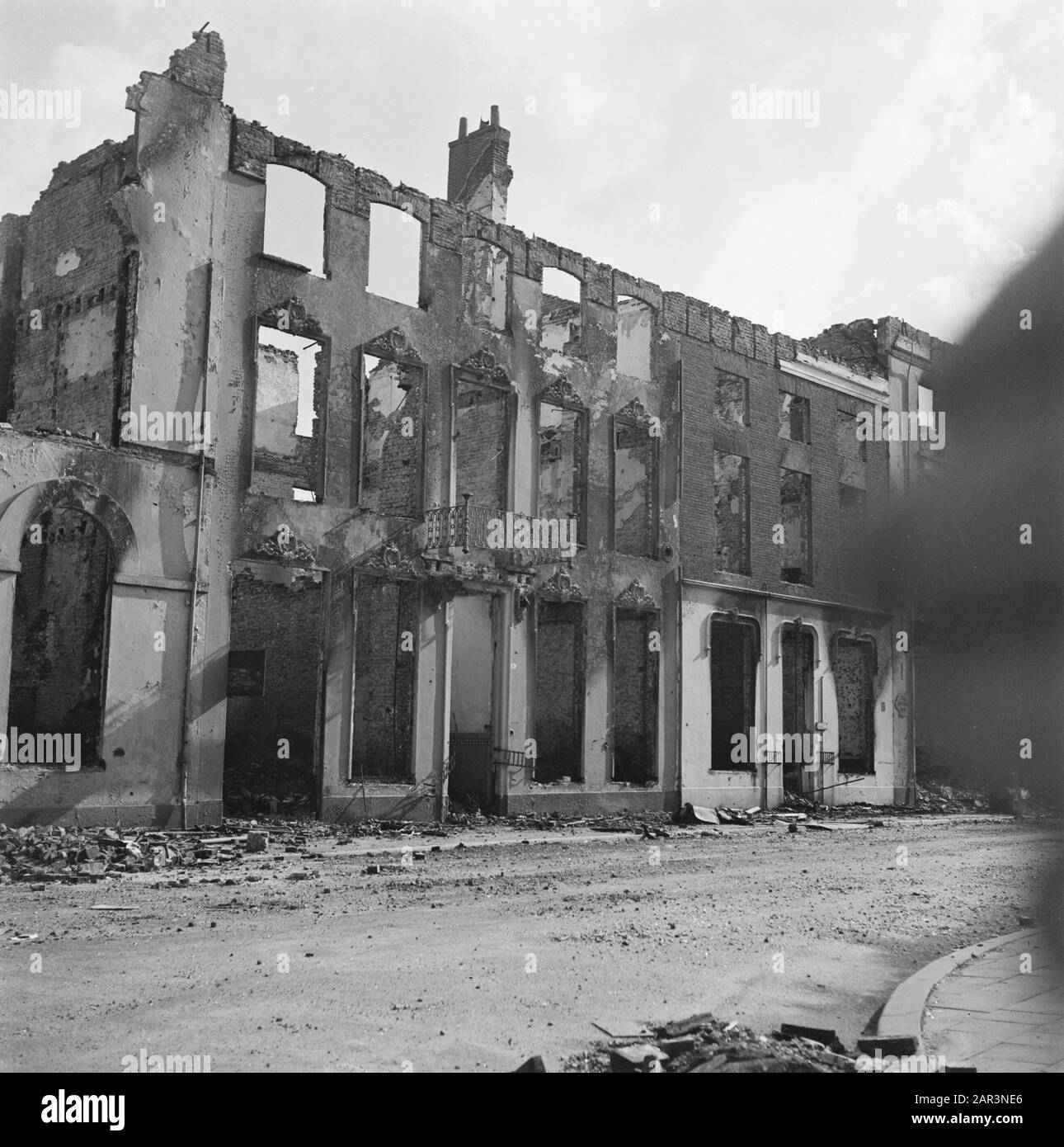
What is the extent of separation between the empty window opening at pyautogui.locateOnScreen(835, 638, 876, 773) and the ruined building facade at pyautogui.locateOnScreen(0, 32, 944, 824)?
7cm

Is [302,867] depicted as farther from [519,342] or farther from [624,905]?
[519,342]

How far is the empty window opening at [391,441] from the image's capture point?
20141 mm

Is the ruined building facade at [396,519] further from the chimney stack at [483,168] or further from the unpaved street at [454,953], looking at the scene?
the unpaved street at [454,953]

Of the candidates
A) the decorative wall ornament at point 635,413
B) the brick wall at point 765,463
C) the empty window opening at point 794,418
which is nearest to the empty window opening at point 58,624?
the decorative wall ornament at point 635,413

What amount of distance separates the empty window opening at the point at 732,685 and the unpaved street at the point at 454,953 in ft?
33.5

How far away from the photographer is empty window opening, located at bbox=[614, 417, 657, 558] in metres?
23.7

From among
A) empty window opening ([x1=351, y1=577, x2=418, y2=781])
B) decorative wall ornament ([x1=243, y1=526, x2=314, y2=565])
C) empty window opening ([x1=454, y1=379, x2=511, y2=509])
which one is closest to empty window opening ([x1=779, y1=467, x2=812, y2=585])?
empty window opening ([x1=454, y1=379, x2=511, y2=509])

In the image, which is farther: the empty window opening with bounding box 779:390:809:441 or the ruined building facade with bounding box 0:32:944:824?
the empty window opening with bounding box 779:390:809:441

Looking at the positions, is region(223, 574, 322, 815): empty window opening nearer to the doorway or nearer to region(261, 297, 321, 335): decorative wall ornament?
the doorway

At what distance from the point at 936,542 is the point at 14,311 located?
14.8 meters

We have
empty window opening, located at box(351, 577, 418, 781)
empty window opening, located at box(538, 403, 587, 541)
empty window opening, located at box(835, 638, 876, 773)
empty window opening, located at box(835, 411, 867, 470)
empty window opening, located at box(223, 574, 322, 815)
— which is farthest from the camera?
empty window opening, located at box(835, 411, 867, 470)

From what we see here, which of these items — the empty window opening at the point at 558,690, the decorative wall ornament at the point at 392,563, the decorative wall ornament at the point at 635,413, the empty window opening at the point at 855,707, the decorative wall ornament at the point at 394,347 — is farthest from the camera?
the empty window opening at the point at 855,707

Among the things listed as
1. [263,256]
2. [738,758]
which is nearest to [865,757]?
[738,758]

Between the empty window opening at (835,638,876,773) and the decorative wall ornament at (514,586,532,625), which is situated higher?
the decorative wall ornament at (514,586,532,625)
